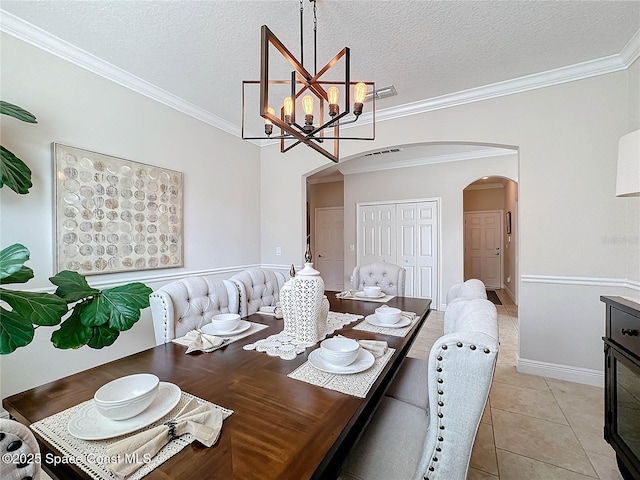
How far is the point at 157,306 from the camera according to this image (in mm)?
1651

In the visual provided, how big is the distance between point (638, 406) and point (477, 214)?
6719mm

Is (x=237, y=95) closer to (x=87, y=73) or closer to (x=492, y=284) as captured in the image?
(x=87, y=73)

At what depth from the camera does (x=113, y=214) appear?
2.38 m

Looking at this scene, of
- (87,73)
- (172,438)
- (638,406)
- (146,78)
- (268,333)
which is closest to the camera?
(172,438)

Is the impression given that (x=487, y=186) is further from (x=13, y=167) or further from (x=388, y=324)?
(x=13, y=167)

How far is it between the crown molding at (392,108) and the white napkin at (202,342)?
2369mm

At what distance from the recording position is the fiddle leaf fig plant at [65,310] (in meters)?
0.84

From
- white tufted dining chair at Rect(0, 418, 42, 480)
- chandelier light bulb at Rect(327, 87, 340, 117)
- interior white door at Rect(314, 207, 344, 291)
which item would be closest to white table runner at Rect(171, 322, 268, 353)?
white tufted dining chair at Rect(0, 418, 42, 480)

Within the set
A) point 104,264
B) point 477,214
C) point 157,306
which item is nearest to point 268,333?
point 157,306

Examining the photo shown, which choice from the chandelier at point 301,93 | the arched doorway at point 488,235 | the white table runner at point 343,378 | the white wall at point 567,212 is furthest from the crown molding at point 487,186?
the white table runner at point 343,378

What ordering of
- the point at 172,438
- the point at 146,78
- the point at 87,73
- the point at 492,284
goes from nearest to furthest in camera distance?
the point at 172,438, the point at 87,73, the point at 146,78, the point at 492,284

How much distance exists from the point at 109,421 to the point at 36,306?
43 cm

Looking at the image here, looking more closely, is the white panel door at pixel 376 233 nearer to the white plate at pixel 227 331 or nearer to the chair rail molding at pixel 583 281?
the chair rail molding at pixel 583 281

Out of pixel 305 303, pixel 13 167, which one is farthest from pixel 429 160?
pixel 13 167
